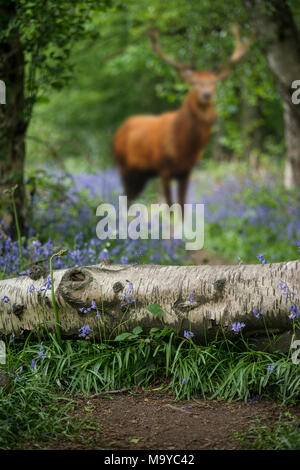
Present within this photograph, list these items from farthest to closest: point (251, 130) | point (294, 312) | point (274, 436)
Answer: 1. point (251, 130)
2. point (294, 312)
3. point (274, 436)

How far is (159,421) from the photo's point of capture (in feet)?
9.07

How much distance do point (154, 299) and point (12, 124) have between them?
101 inches

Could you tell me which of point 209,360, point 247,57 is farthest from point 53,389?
point 247,57

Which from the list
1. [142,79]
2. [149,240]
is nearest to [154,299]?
[149,240]

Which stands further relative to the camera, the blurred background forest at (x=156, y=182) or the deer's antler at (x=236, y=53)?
the deer's antler at (x=236, y=53)

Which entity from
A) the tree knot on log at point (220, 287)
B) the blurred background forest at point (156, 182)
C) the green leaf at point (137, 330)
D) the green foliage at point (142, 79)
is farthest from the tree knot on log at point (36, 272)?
the green foliage at point (142, 79)

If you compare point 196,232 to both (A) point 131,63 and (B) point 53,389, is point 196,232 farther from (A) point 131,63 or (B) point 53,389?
(A) point 131,63

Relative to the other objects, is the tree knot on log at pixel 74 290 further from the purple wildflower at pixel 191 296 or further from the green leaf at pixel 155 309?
the purple wildflower at pixel 191 296

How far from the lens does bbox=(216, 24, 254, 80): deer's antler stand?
772cm

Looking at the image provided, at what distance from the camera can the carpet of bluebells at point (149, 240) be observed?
421 centimetres

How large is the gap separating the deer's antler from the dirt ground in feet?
19.2

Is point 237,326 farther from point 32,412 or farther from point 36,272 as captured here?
point 36,272

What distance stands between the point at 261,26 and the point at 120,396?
4546 millimetres

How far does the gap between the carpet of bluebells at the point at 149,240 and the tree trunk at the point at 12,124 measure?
18 cm
